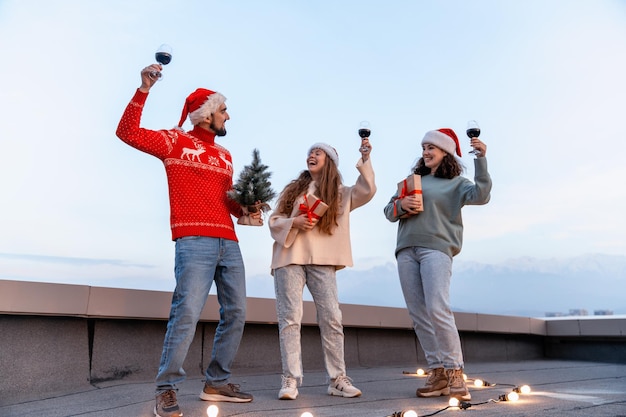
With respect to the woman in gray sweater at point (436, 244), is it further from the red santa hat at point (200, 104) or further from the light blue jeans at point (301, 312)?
the red santa hat at point (200, 104)

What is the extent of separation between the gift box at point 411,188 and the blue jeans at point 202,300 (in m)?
1.01

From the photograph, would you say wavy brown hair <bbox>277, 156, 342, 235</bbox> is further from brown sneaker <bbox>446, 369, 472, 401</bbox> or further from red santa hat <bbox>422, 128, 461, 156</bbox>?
brown sneaker <bbox>446, 369, 472, 401</bbox>

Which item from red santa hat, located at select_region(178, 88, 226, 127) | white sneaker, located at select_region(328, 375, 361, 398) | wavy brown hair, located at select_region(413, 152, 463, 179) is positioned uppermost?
red santa hat, located at select_region(178, 88, 226, 127)

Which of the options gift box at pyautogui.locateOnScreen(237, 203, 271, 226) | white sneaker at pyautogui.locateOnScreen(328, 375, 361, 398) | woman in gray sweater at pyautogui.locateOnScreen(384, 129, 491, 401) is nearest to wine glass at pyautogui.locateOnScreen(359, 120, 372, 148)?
woman in gray sweater at pyautogui.locateOnScreen(384, 129, 491, 401)

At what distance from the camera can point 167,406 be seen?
198 centimetres

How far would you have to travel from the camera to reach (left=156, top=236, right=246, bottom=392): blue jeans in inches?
82.6

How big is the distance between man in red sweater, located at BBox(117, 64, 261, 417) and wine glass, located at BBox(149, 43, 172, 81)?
0.8 inches

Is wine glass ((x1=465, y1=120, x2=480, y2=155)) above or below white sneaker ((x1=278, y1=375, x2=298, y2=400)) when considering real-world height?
above

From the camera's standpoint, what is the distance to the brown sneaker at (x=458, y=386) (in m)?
2.38

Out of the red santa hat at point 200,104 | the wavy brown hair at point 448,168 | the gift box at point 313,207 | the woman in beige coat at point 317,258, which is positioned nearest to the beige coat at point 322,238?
the woman in beige coat at point 317,258

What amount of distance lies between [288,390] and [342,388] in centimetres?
29

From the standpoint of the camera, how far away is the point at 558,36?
6.33 meters

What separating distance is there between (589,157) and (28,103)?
24.5ft

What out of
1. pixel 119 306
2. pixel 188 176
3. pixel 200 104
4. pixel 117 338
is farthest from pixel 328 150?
pixel 117 338
